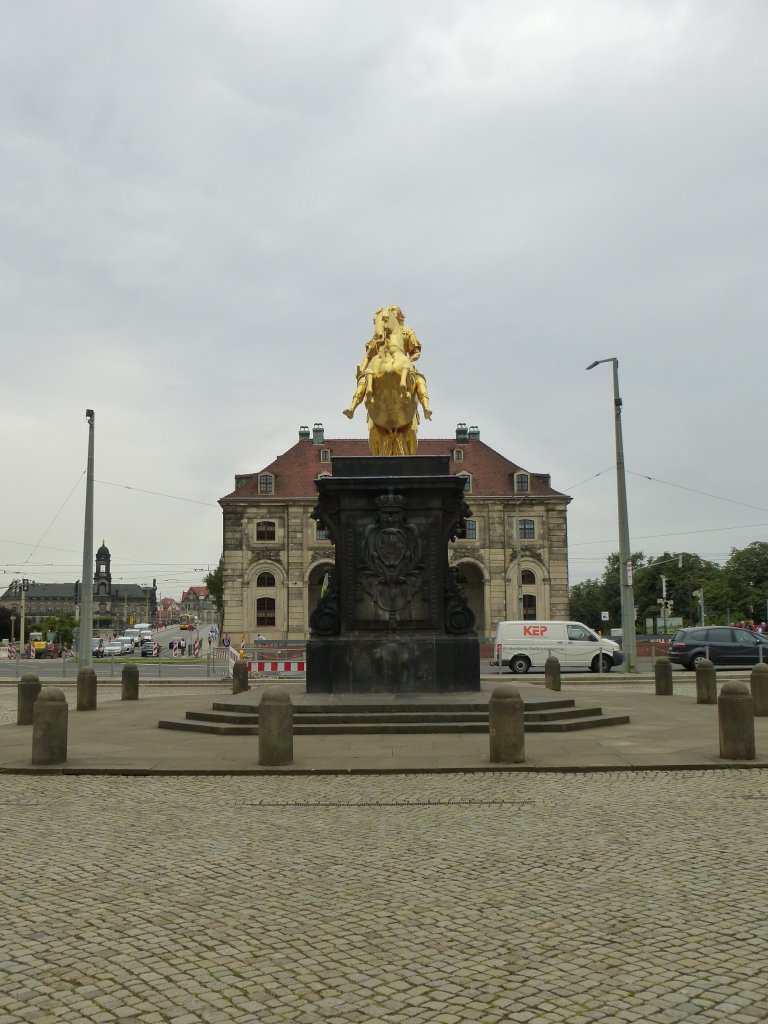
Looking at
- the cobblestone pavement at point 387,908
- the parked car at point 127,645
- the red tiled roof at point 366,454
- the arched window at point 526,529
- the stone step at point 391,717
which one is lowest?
the cobblestone pavement at point 387,908

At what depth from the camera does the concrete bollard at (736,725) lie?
11719 mm

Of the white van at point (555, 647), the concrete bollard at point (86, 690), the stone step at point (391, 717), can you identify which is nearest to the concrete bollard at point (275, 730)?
the stone step at point (391, 717)

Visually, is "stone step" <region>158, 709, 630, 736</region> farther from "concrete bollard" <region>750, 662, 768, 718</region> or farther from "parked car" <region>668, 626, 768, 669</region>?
"parked car" <region>668, 626, 768, 669</region>

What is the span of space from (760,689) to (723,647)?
696 inches

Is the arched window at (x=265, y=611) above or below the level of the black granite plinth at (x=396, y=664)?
above

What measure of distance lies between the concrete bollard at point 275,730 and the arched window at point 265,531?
57.4 m

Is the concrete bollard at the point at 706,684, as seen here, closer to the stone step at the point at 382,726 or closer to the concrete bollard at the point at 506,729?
the stone step at the point at 382,726

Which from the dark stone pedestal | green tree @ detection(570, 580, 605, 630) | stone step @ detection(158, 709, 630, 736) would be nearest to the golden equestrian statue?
the dark stone pedestal

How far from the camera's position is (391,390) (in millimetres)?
18516

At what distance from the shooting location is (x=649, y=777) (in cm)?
1081

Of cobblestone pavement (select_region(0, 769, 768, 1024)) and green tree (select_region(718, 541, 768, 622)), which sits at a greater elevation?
green tree (select_region(718, 541, 768, 622))

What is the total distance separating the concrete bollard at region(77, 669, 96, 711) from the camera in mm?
19984

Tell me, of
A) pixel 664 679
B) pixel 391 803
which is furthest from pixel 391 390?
pixel 391 803

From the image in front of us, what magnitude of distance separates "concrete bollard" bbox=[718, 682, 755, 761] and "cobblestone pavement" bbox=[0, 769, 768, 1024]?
2015 mm
